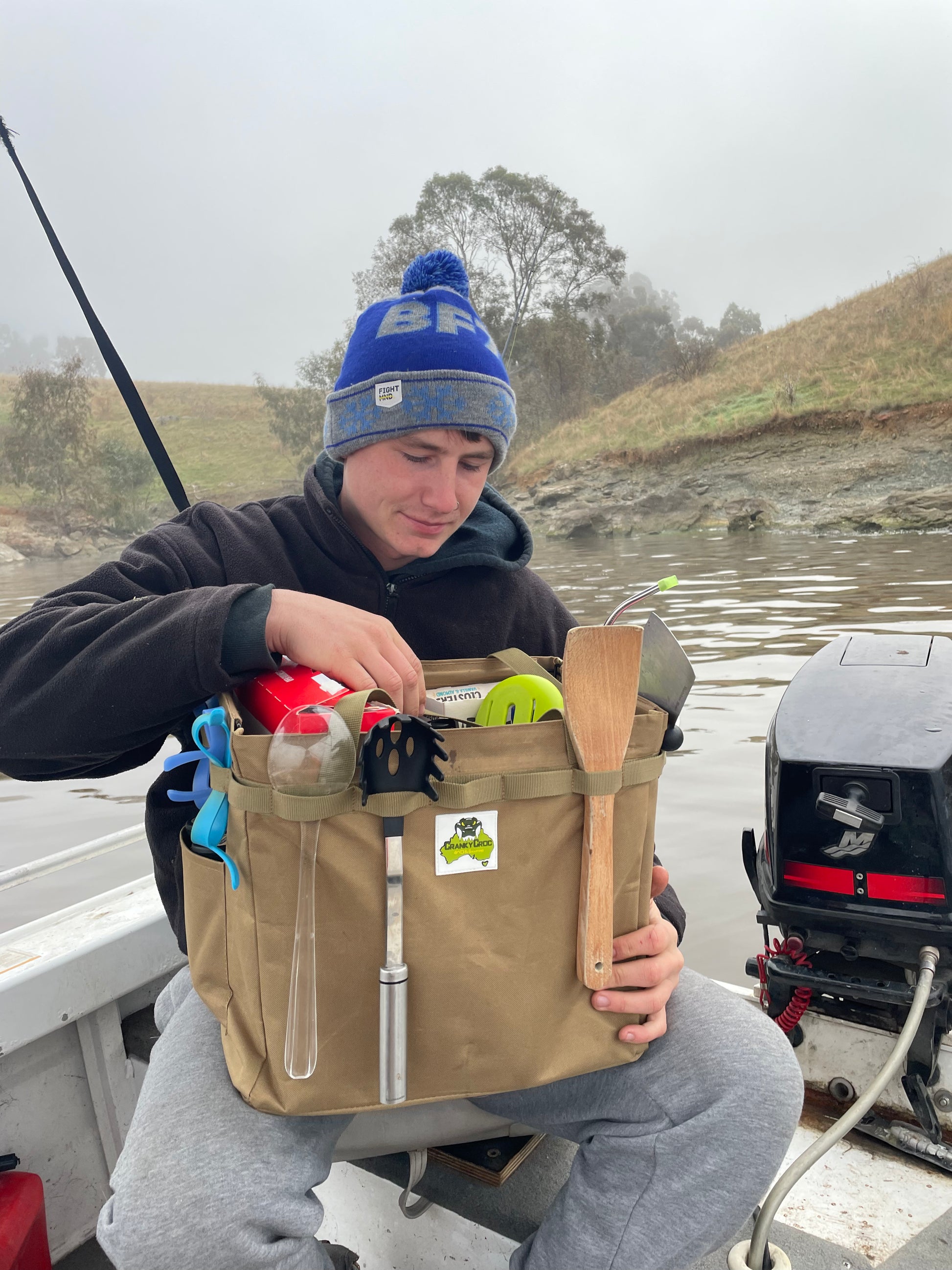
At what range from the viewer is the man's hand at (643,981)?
2.85ft

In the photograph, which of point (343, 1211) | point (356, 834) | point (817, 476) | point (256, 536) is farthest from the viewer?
point (817, 476)

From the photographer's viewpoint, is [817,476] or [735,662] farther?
[817,476]

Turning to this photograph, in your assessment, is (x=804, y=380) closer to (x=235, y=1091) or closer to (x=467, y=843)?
(x=467, y=843)

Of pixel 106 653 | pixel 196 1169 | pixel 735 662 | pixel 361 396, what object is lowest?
pixel 735 662

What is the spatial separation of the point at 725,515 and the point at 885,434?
288cm

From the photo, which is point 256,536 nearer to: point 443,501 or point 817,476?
point 443,501

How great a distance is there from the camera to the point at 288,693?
0.86m

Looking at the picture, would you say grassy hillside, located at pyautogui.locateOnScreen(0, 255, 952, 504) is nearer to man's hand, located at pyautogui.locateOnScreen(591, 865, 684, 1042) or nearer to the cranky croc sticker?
man's hand, located at pyautogui.locateOnScreen(591, 865, 684, 1042)

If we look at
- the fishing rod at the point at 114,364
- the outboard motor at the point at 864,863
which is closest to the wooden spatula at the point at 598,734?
the outboard motor at the point at 864,863

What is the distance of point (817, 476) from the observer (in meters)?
14.2

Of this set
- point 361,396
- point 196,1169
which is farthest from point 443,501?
point 196,1169

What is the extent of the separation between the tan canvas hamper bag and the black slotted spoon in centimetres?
1

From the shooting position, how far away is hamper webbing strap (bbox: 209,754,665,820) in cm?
72

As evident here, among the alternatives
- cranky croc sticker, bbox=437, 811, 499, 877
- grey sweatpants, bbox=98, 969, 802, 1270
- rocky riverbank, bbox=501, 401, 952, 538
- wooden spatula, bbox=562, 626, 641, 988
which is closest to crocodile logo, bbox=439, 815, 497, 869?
cranky croc sticker, bbox=437, 811, 499, 877
